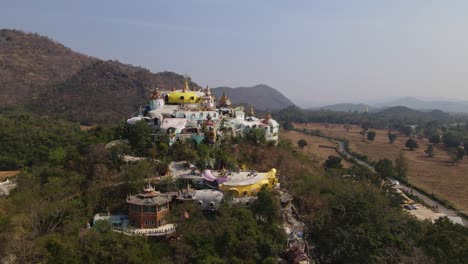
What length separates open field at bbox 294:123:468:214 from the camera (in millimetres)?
48975

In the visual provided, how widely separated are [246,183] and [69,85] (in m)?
84.3

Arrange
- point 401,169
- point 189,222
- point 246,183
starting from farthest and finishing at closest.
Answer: point 401,169 → point 246,183 → point 189,222

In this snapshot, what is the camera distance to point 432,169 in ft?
207

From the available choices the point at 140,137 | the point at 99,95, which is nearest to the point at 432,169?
the point at 140,137

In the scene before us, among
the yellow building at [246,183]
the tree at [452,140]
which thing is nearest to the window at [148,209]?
the yellow building at [246,183]

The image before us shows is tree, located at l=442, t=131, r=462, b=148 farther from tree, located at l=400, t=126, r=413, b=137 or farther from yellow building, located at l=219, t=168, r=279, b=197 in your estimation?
yellow building, located at l=219, t=168, r=279, b=197

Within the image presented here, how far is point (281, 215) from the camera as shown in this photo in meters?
23.7

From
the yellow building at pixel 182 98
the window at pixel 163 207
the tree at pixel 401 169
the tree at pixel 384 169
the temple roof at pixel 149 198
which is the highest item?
the yellow building at pixel 182 98

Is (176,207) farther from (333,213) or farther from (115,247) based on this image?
Result: (333,213)

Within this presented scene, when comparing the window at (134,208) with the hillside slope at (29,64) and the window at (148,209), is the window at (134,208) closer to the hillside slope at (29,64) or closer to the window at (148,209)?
the window at (148,209)

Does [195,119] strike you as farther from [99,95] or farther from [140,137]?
[99,95]

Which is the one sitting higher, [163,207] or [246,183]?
[246,183]

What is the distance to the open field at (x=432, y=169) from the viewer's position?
1928 inches

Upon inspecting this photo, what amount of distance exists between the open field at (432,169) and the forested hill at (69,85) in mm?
45748
